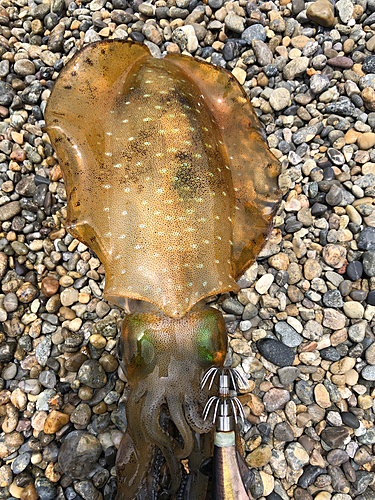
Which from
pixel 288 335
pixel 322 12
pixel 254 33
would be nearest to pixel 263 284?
pixel 288 335

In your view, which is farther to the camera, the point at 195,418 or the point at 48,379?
the point at 48,379

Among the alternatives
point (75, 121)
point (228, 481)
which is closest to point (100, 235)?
point (75, 121)

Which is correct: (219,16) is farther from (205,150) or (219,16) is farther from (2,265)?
(2,265)

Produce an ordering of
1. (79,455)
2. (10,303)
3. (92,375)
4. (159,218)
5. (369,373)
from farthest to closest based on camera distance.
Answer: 1. (10,303)
2. (369,373)
3. (92,375)
4. (79,455)
5. (159,218)

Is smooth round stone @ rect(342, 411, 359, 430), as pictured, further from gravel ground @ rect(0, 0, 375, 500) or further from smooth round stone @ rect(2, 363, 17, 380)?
smooth round stone @ rect(2, 363, 17, 380)

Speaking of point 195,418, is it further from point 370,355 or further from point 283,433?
point 370,355
